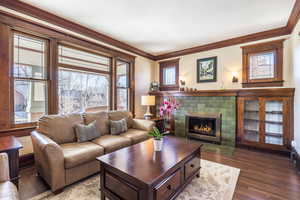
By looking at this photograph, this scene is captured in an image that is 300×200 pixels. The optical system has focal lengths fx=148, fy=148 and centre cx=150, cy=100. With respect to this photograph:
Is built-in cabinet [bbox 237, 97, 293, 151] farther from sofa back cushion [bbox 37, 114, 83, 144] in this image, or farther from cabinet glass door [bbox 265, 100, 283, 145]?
sofa back cushion [bbox 37, 114, 83, 144]

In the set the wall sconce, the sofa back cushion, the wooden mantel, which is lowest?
the sofa back cushion

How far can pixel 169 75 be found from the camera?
5242mm

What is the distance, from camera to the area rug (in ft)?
5.89

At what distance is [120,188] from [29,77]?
267 centimetres

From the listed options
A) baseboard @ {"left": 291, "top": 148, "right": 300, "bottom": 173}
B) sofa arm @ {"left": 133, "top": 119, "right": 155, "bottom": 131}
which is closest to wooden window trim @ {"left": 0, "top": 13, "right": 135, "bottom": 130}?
sofa arm @ {"left": 133, "top": 119, "right": 155, "bottom": 131}

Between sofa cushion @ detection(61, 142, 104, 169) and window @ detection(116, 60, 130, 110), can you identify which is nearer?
sofa cushion @ detection(61, 142, 104, 169)

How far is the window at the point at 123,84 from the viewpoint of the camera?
174 inches

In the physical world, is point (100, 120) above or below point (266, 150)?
above

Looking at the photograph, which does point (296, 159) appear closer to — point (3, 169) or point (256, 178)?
point (256, 178)

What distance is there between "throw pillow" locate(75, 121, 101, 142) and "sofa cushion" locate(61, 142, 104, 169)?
0.13 metres

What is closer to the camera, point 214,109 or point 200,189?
point 200,189

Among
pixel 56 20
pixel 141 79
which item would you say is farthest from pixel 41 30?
pixel 141 79

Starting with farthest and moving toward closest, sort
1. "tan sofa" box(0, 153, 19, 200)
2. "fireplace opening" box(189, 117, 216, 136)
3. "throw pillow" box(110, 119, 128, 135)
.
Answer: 1. "fireplace opening" box(189, 117, 216, 136)
2. "throw pillow" box(110, 119, 128, 135)
3. "tan sofa" box(0, 153, 19, 200)

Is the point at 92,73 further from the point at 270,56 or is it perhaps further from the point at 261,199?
the point at 270,56
